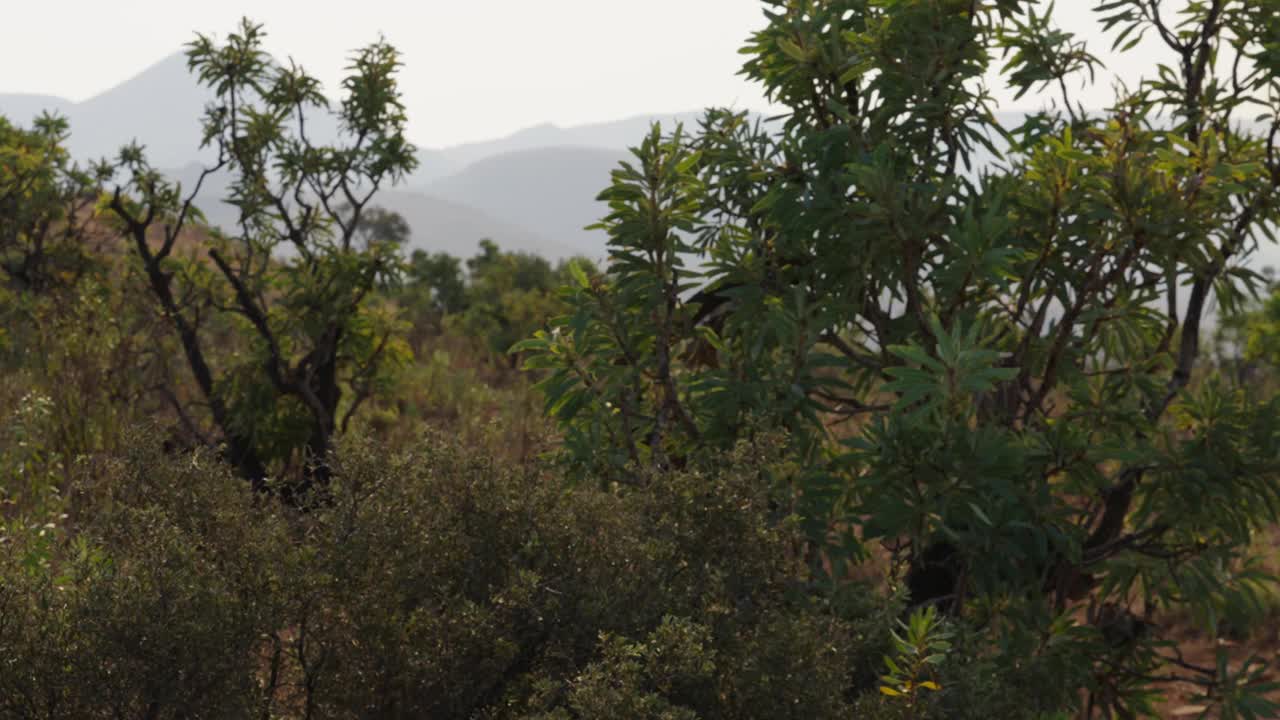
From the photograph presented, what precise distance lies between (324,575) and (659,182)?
146 cm

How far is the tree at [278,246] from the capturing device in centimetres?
602

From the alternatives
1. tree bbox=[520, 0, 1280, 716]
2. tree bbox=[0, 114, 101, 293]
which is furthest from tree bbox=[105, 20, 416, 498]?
tree bbox=[520, 0, 1280, 716]

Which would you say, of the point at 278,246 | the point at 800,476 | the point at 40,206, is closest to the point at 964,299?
the point at 800,476

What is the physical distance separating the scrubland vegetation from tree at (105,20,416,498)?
5.79ft

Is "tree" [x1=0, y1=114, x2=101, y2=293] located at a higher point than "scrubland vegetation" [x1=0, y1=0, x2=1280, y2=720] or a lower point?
higher

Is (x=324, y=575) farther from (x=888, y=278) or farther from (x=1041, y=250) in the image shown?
(x=1041, y=250)

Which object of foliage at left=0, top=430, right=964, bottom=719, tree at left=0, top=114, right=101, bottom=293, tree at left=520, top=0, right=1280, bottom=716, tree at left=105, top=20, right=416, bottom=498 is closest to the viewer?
foliage at left=0, top=430, right=964, bottom=719

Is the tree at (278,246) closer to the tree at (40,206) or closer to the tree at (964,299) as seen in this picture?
the tree at (40,206)

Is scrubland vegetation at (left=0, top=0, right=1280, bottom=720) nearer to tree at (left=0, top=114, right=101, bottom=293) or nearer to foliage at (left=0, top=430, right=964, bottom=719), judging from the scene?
foliage at (left=0, top=430, right=964, bottom=719)

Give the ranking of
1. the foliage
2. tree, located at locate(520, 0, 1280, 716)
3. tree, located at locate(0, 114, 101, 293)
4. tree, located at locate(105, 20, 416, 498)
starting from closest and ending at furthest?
the foliage < tree, located at locate(520, 0, 1280, 716) < tree, located at locate(105, 20, 416, 498) < tree, located at locate(0, 114, 101, 293)

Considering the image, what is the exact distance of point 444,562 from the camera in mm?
2086

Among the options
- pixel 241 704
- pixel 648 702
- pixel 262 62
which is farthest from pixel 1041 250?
pixel 262 62

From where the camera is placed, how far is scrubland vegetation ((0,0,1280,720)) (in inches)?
76.2

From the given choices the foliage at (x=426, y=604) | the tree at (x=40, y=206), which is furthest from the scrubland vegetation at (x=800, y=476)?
the tree at (x=40, y=206)
